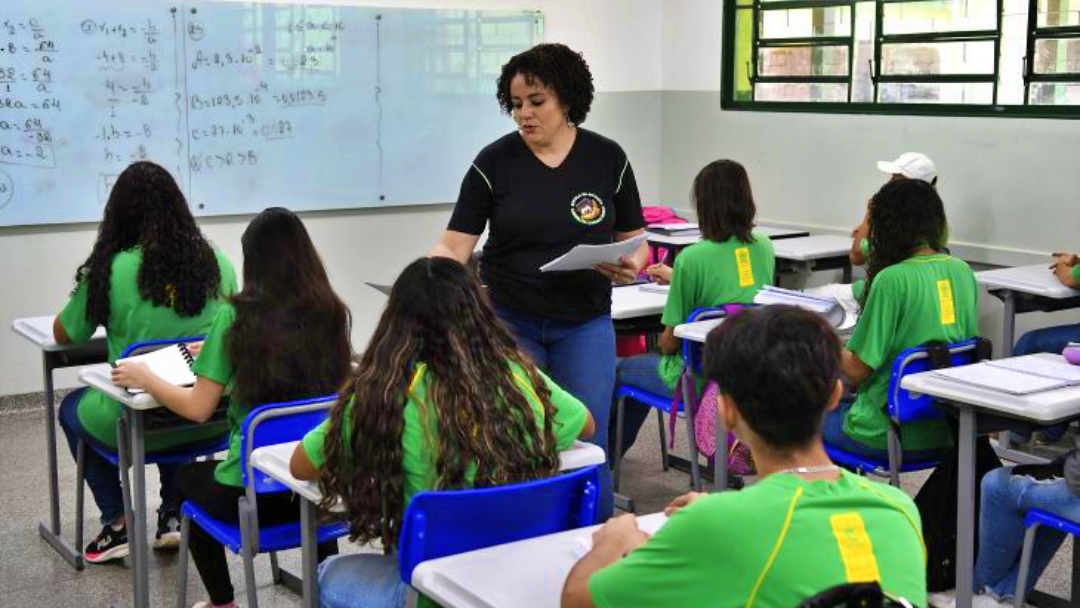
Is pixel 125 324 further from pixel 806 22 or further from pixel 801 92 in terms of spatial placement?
pixel 806 22

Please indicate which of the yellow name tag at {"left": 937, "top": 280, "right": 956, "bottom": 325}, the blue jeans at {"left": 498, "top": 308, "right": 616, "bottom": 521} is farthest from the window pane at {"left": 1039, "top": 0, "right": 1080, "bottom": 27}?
the blue jeans at {"left": 498, "top": 308, "right": 616, "bottom": 521}

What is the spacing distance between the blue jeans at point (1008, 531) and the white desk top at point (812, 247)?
2.51 m

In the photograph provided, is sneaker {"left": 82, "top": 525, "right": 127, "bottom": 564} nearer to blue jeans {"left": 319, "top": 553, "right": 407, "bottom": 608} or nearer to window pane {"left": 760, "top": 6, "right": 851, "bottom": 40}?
blue jeans {"left": 319, "top": 553, "right": 407, "bottom": 608}

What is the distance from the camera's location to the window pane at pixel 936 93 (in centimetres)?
601

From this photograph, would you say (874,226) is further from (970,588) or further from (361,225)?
(361,225)

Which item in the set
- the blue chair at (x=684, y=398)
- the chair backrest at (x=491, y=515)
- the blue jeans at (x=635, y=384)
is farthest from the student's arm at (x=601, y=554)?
the blue jeans at (x=635, y=384)

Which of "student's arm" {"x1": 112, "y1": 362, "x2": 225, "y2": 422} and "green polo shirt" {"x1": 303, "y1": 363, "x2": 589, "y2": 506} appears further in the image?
"student's arm" {"x1": 112, "y1": 362, "x2": 225, "y2": 422}

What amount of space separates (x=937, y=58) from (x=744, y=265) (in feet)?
7.62

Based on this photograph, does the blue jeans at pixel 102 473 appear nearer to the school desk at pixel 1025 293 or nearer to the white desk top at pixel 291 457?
the white desk top at pixel 291 457

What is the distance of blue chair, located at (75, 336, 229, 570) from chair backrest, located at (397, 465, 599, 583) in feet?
4.66

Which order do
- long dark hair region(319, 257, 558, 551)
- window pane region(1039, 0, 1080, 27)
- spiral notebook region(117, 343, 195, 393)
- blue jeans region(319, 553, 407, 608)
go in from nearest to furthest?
long dark hair region(319, 257, 558, 551) → blue jeans region(319, 553, 407, 608) → spiral notebook region(117, 343, 195, 393) → window pane region(1039, 0, 1080, 27)

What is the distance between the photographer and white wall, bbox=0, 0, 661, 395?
19.7 ft

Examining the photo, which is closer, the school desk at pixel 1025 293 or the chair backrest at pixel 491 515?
the chair backrest at pixel 491 515

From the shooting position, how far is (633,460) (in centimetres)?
536
